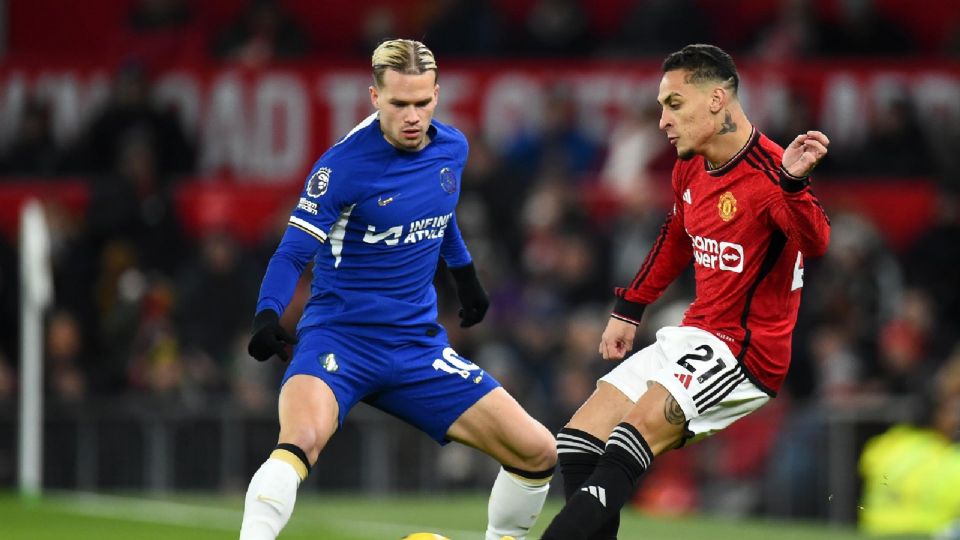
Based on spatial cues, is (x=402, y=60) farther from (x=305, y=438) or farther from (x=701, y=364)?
(x=701, y=364)

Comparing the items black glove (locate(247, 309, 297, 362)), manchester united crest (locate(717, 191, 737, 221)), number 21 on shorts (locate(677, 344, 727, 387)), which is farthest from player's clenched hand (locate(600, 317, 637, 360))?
black glove (locate(247, 309, 297, 362))

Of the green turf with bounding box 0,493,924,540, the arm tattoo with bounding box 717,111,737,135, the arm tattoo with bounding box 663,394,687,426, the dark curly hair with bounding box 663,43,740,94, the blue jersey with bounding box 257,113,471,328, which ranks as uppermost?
the dark curly hair with bounding box 663,43,740,94

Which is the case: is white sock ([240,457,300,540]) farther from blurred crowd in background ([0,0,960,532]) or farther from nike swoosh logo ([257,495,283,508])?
blurred crowd in background ([0,0,960,532])

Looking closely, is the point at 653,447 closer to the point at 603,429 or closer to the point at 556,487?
the point at 603,429

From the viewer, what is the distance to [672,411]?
792 centimetres

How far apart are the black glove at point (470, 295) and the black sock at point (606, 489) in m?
1.26

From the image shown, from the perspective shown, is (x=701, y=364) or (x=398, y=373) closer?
(x=701, y=364)

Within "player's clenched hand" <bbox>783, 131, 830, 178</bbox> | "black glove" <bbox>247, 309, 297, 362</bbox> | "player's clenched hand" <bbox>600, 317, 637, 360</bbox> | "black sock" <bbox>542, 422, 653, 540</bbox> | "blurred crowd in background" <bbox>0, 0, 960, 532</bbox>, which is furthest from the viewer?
"blurred crowd in background" <bbox>0, 0, 960, 532</bbox>

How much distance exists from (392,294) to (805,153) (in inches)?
Answer: 74.4

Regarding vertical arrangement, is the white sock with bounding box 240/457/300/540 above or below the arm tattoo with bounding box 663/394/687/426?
below

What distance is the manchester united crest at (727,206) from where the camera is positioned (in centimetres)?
Result: 795

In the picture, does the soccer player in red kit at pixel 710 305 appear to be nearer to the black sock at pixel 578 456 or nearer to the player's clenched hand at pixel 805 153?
the black sock at pixel 578 456

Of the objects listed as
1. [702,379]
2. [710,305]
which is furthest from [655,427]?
[710,305]

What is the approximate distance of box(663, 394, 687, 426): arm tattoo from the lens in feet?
26.0
